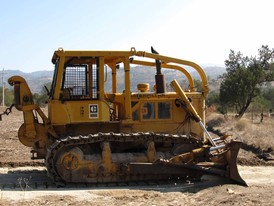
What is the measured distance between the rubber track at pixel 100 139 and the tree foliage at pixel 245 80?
80.5 feet

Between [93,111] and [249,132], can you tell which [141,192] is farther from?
[249,132]

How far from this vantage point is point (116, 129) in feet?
38.3

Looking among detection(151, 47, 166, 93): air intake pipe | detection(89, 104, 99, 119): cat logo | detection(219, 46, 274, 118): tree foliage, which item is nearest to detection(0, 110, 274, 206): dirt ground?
detection(89, 104, 99, 119): cat logo

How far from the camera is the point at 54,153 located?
10.6 meters

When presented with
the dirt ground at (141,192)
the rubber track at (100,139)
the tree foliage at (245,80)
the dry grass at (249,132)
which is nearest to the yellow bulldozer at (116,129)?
the rubber track at (100,139)

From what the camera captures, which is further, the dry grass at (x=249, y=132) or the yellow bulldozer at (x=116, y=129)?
the dry grass at (x=249, y=132)

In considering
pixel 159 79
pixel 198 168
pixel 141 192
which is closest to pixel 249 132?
pixel 159 79

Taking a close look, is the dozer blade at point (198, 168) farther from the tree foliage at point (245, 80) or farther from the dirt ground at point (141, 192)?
the tree foliage at point (245, 80)

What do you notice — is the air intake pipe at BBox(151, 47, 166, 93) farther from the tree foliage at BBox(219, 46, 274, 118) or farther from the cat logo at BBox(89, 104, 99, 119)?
the tree foliage at BBox(219, 46, 274, 118)

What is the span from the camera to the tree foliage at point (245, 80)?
3538 centimetres

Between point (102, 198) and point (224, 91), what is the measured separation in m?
28.8

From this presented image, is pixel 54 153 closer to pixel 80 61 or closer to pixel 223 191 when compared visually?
pixel 80 61

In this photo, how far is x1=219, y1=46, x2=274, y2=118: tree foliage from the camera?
35375mm

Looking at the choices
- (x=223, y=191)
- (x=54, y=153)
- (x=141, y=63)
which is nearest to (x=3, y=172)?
(x=54, y=153)
